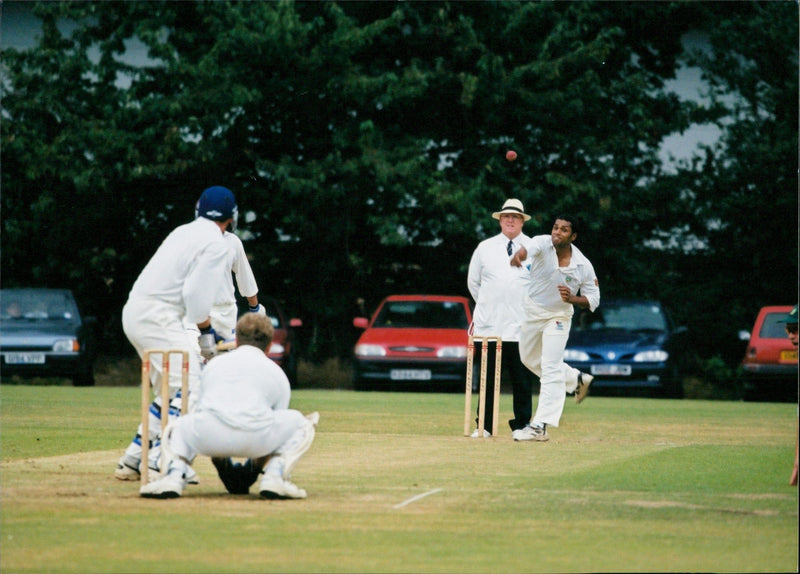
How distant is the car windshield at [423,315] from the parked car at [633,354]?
6.27 feet

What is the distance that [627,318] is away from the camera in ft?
80.4

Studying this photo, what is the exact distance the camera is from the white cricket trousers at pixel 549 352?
13.3 meters

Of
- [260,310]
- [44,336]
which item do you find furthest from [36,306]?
[260,310]

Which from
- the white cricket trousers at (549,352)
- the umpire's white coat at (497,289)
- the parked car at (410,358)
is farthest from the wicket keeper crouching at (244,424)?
the parked car at (410,358)

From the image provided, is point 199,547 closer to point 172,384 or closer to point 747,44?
point 172,384

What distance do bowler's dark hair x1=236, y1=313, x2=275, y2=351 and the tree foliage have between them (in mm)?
18022

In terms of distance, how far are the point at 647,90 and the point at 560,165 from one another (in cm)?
269

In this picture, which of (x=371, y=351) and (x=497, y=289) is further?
(x=371, y=351)

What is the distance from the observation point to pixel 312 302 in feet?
96.4

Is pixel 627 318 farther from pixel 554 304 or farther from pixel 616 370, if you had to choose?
pixel 554 304

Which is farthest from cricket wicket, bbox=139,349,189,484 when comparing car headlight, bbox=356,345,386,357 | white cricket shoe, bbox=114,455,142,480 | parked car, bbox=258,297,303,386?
parked car, bbox=258,297,303,386

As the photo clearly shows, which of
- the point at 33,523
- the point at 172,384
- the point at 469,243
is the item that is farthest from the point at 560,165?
the point at 33,523

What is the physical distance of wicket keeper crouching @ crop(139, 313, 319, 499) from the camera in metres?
8.56

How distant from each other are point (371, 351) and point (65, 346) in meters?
4.83
